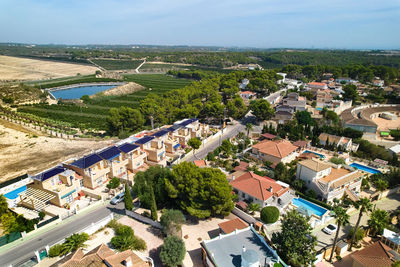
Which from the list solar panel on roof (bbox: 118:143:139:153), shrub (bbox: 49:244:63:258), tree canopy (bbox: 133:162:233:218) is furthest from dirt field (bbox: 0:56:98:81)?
shrub (bbox: 49:244:63:258)

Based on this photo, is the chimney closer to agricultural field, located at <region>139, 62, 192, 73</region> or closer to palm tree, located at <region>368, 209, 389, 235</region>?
palm tree, located at <region>368, 209, 389, 235</region>

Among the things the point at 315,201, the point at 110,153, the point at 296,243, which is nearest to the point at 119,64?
the point at 110,153

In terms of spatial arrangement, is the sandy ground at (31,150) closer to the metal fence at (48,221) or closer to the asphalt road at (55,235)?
the metal fence at (48,221)

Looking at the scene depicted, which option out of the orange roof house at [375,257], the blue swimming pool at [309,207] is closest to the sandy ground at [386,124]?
the blue swimming pool at [309,207]

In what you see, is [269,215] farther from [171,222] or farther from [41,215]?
[41,215]

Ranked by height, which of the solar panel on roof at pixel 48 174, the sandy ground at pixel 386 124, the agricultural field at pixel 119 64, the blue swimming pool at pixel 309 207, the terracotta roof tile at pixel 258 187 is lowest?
the blue swimming pool at pixel 309 207

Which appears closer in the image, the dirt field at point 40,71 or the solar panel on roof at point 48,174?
the solar panel on roof at point 48,174
